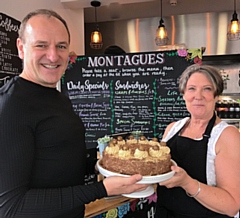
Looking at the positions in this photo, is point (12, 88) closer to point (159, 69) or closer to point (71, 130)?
point (71, 130)

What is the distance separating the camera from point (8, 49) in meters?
2.10

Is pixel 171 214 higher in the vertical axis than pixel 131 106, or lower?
lower

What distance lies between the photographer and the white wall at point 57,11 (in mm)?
2316

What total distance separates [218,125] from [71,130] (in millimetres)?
705

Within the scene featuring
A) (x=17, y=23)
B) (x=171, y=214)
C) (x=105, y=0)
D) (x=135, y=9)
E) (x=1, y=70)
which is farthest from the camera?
(x=135, y=9)

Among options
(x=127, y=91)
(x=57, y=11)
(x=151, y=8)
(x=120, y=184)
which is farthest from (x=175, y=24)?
(x=120, y=184)

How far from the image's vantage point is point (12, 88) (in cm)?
90

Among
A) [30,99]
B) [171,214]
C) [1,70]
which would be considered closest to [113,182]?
[30,99]

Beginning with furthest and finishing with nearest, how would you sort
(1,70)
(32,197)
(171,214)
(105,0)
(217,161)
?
1. (105,0)
2. (1,70)
3. (171,214)
4. (217,161)
5. (32,197)

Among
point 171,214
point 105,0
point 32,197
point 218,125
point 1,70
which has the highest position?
point 105,0

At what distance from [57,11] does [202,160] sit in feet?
8.98

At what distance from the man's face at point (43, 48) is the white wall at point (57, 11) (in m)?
1.49

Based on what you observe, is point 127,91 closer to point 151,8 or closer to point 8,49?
point 8,49

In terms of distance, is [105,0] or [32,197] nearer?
[32,197]
